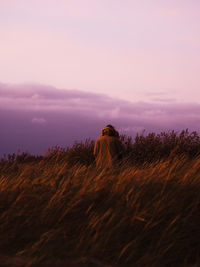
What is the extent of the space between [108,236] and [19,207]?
5.74ft

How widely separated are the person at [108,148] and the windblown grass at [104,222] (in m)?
3.99

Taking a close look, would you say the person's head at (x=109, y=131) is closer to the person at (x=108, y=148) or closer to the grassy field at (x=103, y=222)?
the person at (x=108, y=148)

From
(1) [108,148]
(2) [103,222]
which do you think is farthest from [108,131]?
(2) [103,222]

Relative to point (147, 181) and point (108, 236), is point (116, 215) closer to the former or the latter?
point (108, 236)

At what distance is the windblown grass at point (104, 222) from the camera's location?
4066mm

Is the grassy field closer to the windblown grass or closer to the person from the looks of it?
the windblown grass

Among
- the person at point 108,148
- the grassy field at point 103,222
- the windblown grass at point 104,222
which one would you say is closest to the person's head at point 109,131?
the person at point 108,148

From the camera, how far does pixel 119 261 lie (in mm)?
3996

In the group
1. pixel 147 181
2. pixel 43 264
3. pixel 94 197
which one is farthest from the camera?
pixel 147 181

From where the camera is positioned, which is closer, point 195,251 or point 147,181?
point 195,251

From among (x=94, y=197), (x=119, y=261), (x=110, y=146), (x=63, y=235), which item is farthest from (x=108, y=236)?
(x=110, y=146)

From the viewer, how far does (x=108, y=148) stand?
10.1 meters

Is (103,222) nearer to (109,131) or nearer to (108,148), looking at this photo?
(108,148)

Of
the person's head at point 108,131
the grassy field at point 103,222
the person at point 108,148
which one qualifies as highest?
the person's head at point 108,131
